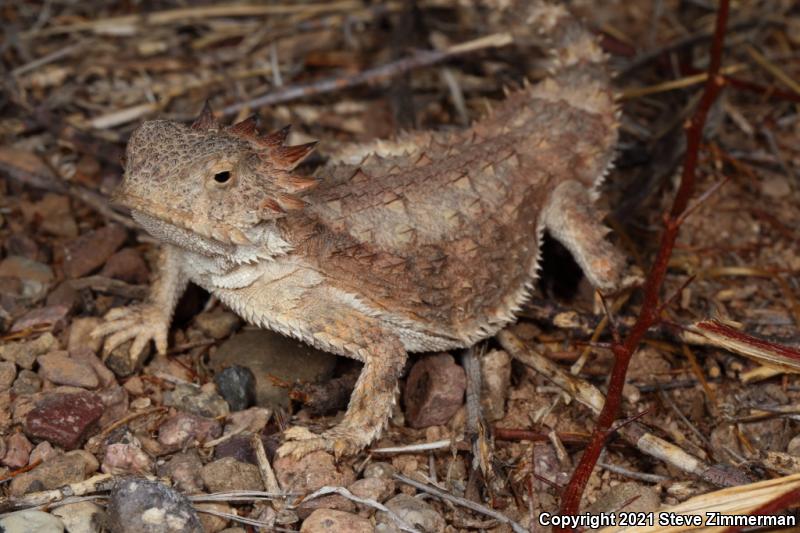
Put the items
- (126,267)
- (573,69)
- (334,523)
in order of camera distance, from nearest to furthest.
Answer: (334,523) → (126,267) → (573,69)

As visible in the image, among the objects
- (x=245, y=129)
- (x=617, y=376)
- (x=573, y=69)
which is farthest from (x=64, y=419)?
(x=573, y=69)

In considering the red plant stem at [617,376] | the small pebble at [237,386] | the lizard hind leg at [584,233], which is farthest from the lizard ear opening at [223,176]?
the lizard hind leg at [584,233]

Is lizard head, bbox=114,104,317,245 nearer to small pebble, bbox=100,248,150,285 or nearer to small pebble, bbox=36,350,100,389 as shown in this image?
small pebble, bbox=36,350,100,389

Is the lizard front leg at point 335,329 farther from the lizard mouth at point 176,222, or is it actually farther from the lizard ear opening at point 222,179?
the lizard ear opening at point 222,179

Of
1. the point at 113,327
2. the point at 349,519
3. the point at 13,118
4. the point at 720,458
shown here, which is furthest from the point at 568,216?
the point at 13,118

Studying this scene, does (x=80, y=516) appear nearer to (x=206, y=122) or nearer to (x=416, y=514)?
(x=416, y=514)

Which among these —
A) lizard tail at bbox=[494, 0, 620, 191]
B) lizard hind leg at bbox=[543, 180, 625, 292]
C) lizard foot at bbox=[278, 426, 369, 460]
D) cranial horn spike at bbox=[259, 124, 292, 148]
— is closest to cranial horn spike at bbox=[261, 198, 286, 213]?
cranial horn spike at bbox=[259, 124, 292, 148]
